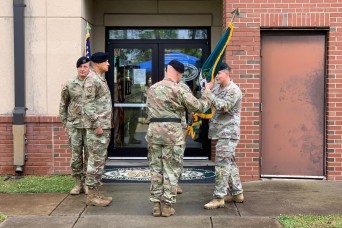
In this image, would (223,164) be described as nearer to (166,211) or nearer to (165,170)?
(165,170)

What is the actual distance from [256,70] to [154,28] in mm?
2914

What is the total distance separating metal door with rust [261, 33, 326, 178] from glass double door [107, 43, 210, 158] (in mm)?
2162

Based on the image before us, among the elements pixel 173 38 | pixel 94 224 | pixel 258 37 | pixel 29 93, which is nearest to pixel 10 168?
pixel 29 93

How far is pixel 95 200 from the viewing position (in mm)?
6922

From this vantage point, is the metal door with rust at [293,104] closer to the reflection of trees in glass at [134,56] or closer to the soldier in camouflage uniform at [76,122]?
the reflection of trees in glass at [134,56]

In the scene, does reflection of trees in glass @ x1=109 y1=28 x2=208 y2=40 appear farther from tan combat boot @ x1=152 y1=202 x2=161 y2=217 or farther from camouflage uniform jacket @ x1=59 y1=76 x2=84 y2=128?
tan combat boot @ x1=152 y1=202 x2=161 y2=217

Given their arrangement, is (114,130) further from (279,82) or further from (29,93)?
(279,82)

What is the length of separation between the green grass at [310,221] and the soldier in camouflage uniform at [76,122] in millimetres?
3043

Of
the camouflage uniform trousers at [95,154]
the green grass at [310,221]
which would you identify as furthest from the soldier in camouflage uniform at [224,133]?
the camouflage uniform trousers at [95,154]

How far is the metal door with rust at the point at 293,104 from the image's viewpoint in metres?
8.59

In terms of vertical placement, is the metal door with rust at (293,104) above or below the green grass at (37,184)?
above

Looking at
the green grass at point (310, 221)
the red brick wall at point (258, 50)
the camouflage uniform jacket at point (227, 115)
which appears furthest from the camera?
the red brick wall at point (258, 50)

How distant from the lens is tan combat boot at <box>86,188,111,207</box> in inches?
272

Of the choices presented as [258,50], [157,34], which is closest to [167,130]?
[258,50]
